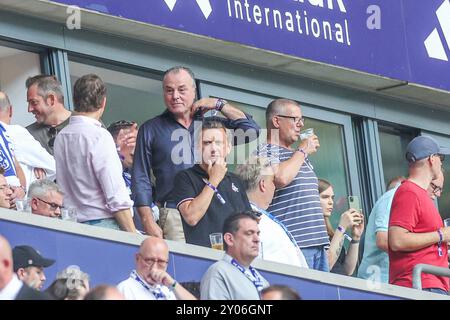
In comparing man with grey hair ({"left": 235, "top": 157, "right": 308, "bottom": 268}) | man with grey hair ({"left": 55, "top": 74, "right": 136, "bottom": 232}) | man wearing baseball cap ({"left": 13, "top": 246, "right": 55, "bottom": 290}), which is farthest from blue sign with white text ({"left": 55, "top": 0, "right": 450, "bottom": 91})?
man wearing baseball cap ({"left": 13, "top": 246, "right": 55, "bottom": 290})

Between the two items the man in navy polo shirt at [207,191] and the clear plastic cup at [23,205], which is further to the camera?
the man in navy polo shirt at [207,191]

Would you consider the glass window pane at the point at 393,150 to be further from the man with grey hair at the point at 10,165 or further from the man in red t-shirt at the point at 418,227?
the man with grey hair at the point at 10,165

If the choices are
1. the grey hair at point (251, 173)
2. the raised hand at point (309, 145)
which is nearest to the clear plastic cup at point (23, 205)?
the grey hair at point (251, 173)

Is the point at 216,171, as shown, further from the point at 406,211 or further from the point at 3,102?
the point at 3,102

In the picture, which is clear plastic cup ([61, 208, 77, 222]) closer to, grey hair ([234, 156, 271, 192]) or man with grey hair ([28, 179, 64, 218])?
Answer: man with grey hair ([28, 179, 64, 218])

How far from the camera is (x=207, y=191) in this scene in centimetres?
1087

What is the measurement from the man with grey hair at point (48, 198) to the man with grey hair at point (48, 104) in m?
1.03

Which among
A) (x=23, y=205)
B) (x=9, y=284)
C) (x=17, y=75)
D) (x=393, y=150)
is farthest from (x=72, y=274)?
(x=393, y=150)

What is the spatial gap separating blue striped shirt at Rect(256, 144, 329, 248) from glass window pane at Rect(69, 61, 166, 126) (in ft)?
7.47

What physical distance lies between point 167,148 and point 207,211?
715 mm

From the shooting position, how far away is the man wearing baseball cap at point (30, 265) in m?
9.34

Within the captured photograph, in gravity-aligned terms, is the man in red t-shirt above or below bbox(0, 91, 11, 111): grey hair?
below

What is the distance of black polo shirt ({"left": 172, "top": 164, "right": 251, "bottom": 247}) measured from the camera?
1094cm
